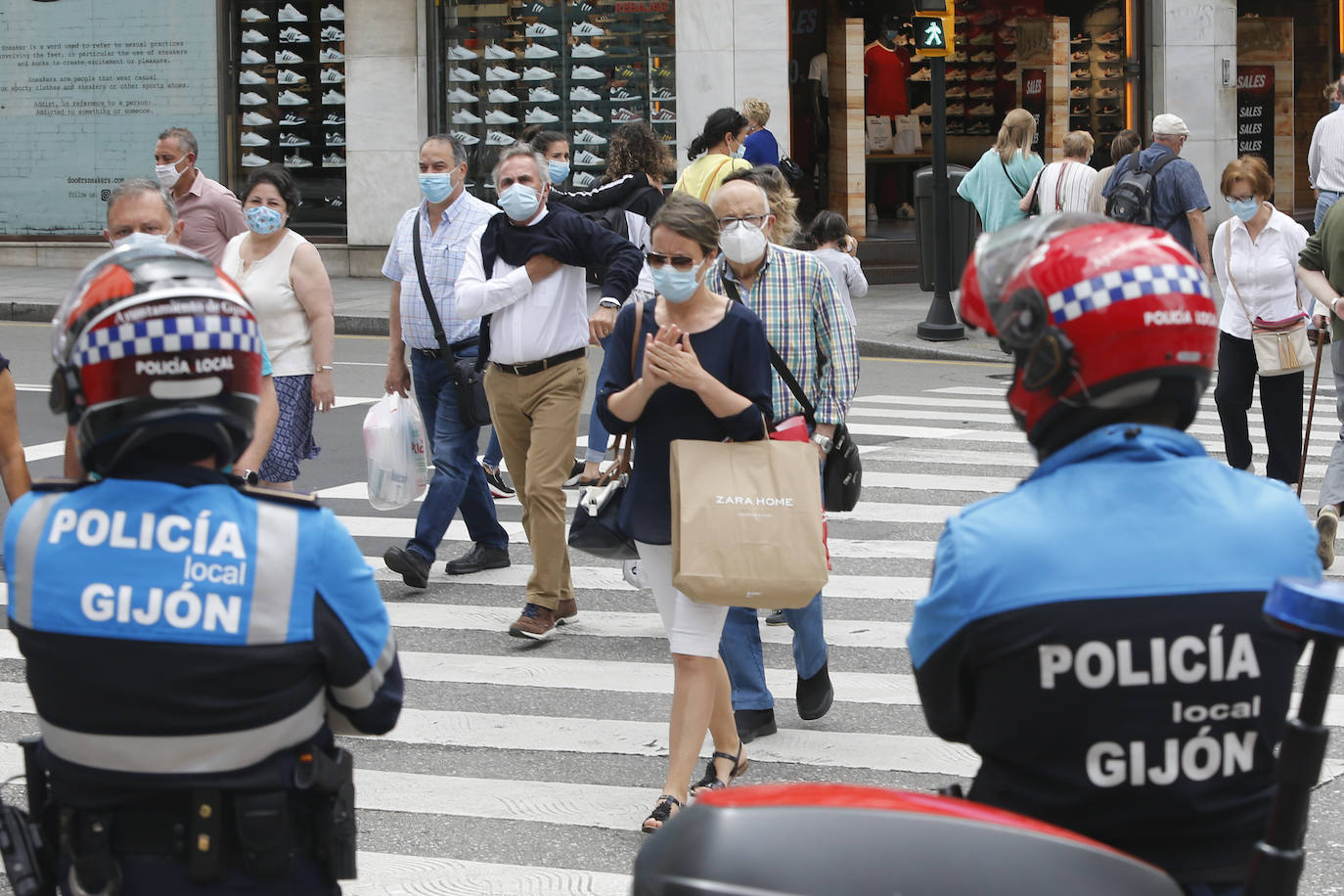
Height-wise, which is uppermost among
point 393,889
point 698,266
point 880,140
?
point 880,140

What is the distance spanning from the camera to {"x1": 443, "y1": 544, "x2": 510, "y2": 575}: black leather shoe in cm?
857

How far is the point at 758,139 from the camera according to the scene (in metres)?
16.7

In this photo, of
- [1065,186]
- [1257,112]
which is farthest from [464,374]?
[1257,112]

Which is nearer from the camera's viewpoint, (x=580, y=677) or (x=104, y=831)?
(x=104, y=831)

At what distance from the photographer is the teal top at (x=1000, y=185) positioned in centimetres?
1517

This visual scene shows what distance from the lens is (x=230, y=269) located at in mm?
7438

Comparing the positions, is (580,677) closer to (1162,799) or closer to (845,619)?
(845,619)

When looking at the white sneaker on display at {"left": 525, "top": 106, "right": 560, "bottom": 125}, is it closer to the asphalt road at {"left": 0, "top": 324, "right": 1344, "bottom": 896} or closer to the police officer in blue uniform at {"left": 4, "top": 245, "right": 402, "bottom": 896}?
the asphalt road at {"left": 0, "top": 324, "right": 1344, "bottom": 896}

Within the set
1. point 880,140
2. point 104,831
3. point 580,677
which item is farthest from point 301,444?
point 880,140

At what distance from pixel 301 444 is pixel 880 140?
52.4ft

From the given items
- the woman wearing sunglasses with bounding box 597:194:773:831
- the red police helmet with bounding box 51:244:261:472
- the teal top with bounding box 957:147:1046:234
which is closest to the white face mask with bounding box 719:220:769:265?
the woman wearing sunglasses with bounding box 597:194:773:831

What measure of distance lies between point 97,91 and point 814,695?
18124 millimetres

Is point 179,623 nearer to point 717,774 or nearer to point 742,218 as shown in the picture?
point 717,774

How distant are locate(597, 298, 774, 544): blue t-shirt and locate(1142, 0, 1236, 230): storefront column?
16745 millimetres
